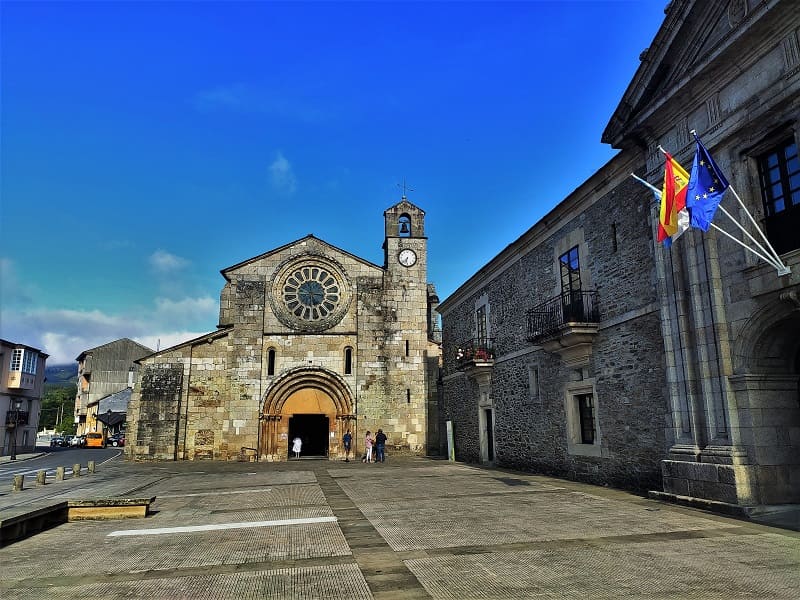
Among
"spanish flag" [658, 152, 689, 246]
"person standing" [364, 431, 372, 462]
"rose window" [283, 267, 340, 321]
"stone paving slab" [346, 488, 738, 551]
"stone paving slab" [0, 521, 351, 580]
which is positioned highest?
"rose window" [283, 267, 340, 321]

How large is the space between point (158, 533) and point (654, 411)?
945cm

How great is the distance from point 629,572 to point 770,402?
527 centimetres

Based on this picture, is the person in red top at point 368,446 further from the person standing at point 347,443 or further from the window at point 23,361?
the window at point 23,361

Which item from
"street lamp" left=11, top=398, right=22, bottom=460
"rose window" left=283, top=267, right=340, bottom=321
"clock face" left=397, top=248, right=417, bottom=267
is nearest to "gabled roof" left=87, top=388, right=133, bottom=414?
"street lamp" left=11, top=398, right=22, bottom=460

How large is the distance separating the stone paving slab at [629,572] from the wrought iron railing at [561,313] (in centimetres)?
732

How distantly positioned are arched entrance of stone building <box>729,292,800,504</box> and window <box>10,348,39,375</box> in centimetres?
4008

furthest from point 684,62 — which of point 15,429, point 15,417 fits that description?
point 15,417

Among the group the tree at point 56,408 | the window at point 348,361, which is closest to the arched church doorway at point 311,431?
the window at point 348,361

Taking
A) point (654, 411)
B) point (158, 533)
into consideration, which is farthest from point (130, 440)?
point (654, 411)

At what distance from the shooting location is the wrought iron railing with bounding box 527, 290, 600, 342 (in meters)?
14.0

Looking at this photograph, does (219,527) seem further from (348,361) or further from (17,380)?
(17,380)

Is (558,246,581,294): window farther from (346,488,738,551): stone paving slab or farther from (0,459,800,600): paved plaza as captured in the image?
(346,488,738,551): stone paving slab

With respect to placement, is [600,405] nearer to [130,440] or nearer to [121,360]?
[130,440]

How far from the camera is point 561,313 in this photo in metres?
15.2
